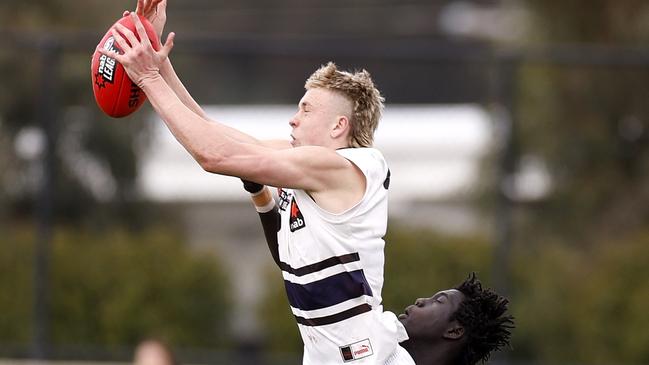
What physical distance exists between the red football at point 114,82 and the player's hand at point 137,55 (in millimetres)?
85

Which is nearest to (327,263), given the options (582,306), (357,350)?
(357,350)

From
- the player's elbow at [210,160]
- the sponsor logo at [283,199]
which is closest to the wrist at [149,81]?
the player's elbow at [210,160]

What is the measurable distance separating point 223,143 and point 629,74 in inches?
286

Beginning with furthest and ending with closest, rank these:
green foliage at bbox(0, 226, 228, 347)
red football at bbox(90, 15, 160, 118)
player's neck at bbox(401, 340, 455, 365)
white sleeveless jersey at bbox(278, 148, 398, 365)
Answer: green foliage at bbox(0, 226, 228, 347) < player's neck at bbox(401, 340, 455, 365) < red football at bbox(90, 15, 160, 118) < white sleeveless jersey at bbox(278, 148, 398, 365)

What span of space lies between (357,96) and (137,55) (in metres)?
0.91

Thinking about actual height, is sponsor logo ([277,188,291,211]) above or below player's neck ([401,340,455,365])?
above

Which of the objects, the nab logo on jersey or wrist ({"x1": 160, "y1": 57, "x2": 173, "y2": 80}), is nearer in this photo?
the nab logo on jersey

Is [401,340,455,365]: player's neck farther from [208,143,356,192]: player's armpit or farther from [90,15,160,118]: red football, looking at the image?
[90,15,160,118]: red football

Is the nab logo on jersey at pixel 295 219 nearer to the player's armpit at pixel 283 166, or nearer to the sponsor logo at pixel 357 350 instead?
the player's armpit at pixel 283 166

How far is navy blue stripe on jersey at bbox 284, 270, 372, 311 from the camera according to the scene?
4.74 metres

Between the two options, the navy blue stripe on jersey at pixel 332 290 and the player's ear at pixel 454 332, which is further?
the player's ear at pixel 454 332

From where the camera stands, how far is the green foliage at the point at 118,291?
1054cm

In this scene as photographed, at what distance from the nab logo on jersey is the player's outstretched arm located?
1.35ft

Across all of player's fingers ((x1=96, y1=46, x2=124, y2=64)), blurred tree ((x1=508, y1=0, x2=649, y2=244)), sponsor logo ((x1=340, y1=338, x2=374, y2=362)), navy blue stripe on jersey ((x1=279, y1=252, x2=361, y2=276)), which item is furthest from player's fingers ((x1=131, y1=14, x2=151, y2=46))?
blurred tree ((x1=508, y1=0, x2=649, y2=244))
